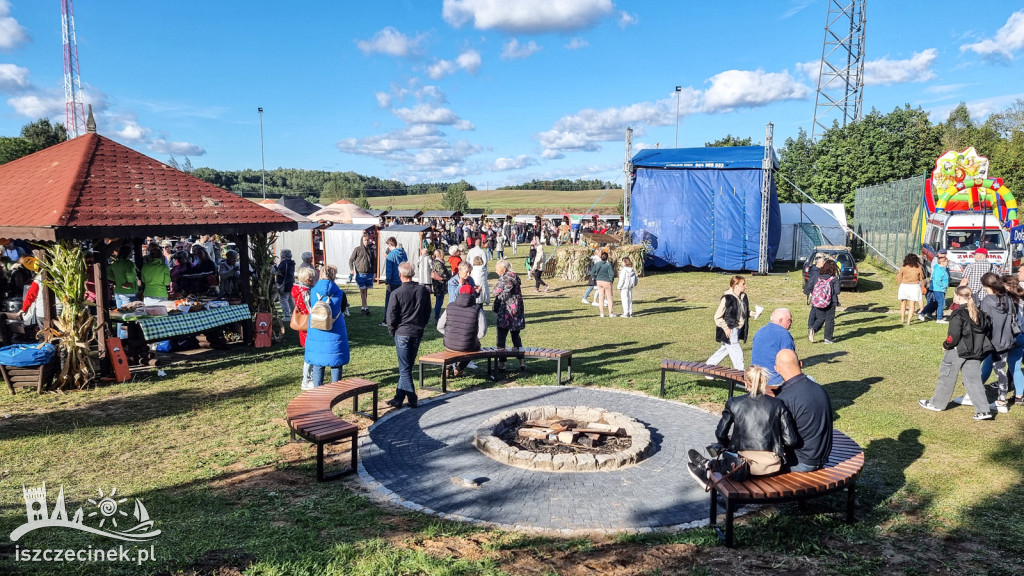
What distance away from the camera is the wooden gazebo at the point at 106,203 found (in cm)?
814

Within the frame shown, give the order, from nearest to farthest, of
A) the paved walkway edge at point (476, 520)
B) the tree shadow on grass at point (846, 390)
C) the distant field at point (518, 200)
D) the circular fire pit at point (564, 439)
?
the paved walkway edge at point (476, 520) < the circular fire pit at point (564, 439) < the tree shadow on grass at point (846, 390) < the distant field at point (518, 200)

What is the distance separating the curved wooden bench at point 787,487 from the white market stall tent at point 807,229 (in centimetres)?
2418

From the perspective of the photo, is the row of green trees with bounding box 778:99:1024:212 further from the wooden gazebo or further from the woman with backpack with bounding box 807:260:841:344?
the wooden gazebo

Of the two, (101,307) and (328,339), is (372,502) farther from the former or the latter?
(101,307)

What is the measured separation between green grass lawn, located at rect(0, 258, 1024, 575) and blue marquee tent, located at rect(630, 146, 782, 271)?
50.7 feet

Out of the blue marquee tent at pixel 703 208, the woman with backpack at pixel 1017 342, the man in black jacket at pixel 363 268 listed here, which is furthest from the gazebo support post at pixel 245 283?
the blue marquee tent at pixel 703 208

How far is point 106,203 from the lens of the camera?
8.88m

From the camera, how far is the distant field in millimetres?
88713

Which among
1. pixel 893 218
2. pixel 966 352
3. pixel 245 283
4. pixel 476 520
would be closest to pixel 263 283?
pixel 245 283

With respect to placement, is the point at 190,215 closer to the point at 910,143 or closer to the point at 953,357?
the point at 953,357

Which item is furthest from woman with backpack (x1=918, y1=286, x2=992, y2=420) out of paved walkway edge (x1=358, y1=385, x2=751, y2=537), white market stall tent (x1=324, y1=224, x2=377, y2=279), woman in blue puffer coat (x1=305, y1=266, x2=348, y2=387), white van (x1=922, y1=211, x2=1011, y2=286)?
white market stall tent (x1=324, y1=224, x2=377, y2=279)

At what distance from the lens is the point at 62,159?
9.67 m

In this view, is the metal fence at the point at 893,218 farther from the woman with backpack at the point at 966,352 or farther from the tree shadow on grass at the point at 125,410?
the tree shadow on grass at the point at 125,410

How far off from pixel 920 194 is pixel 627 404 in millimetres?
19749
